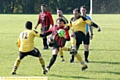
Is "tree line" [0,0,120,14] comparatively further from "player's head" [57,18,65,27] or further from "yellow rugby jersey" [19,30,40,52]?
"yellow rugby jersey" [19,30,40,52]

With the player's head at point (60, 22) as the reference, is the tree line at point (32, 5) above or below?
below

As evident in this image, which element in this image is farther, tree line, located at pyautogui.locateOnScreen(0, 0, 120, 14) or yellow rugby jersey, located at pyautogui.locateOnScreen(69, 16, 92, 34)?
tree line, located at pyautogui.locateOnScreen(0, 0, 120, 14)

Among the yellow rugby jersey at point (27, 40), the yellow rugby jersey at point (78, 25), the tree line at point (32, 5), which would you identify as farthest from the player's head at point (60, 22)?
the tree line at point (32, 5)

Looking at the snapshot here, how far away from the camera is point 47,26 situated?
61.6 ft

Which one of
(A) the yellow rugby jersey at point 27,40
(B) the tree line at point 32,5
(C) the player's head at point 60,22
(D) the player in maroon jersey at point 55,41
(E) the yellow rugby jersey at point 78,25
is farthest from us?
(B) the tree line at point 32,5

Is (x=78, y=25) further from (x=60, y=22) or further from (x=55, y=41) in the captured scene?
(x=55, y=41)

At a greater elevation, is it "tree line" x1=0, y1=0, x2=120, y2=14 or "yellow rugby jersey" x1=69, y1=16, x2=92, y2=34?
"yellow rugby jersey" x1=69, y1=16, x2=92, y2=34

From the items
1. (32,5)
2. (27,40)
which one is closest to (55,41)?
(27,40)

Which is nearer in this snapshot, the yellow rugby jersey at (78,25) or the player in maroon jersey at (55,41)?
the player in maroon jersey at (55,41)

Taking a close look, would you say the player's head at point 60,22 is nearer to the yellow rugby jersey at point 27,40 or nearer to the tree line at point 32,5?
the yellow rugby jersey at point 27,40

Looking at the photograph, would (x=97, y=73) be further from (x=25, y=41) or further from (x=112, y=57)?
(x=112, y=57)

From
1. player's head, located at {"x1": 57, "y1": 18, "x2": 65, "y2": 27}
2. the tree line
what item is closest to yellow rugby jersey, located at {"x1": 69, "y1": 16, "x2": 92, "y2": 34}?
player's head, located at {"x1": 57, "y1": 18, "x2": 65, "y2": 27}

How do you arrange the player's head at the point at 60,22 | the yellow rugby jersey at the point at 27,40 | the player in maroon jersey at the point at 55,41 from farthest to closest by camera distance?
the player's head at the point at 60,22 < the player in maroon jersey at the point at 55,41 < the yellow rugby jersey at the point at 27,40

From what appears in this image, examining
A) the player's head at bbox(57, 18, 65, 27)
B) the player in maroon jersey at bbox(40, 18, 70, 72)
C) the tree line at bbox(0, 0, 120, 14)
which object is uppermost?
the player's head at bbox(57, 18, 65, 27)
